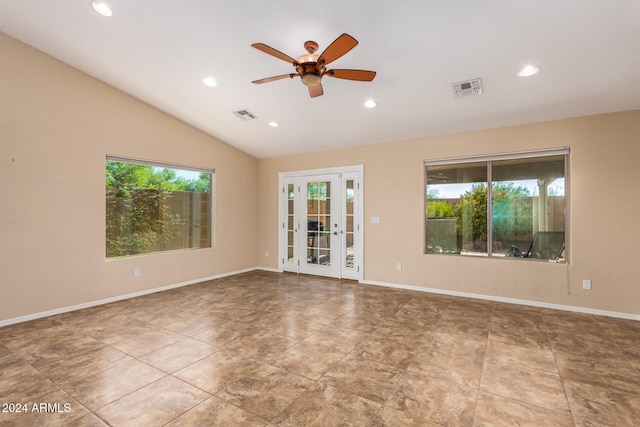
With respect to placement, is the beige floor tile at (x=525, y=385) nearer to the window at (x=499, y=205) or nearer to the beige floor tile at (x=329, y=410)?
the beige floor tile at (x=329, y=410)

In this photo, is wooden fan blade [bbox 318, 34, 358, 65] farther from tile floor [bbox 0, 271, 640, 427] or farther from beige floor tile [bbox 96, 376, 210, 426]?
beige floor tile [bbox 96, 376, 210, 426]

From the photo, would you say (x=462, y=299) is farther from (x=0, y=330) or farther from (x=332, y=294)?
(x=0, y=330)

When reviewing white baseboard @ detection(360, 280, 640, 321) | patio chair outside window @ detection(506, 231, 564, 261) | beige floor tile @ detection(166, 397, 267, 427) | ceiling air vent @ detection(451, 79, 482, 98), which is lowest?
beige floor tile @ detection(166, 397, 267, 427)

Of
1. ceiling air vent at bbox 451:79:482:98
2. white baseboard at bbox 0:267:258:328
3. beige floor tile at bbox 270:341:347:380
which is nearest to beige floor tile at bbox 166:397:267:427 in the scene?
beige floor tile at bbox 270:341:347:380

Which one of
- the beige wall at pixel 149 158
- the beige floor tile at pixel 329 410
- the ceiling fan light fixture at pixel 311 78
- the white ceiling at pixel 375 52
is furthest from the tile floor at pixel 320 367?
the white ceiling at pixel 375 52

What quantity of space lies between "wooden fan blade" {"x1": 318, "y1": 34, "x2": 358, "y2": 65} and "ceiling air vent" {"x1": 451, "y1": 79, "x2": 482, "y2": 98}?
66.8 inches

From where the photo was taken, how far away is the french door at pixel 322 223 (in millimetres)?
5664

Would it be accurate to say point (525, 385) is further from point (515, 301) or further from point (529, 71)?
point (529, 71)

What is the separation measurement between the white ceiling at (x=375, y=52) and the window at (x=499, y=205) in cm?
64

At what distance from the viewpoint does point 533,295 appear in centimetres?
421

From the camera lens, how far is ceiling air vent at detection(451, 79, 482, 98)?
11.2 feet

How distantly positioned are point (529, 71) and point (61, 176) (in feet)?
18.6

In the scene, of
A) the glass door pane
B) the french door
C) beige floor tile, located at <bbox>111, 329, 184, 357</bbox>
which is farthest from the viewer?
the glass door pane

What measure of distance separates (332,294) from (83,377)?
319cm
